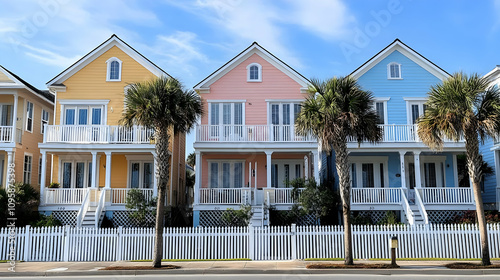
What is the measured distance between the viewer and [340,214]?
24.6m

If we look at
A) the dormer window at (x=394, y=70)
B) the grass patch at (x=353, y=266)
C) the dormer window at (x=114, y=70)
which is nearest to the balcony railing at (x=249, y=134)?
the dormer window at (x=114, y=70)

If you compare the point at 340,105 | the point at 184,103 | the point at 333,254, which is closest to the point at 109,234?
the point at 184,103

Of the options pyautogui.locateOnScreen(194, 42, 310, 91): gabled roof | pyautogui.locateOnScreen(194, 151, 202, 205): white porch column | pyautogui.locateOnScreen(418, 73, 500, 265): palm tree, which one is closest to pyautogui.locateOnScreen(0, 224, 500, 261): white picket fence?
pyautogui.locateOnScreen(418, 73, 500, 265): palm tree

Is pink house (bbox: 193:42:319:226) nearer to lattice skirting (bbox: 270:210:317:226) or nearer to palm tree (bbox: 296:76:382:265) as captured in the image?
lattice skirting (bbox: 270:210:317:226)

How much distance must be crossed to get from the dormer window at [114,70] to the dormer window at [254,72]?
23.4ft

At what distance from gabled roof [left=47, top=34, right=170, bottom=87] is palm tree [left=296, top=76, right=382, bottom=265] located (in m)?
12.1

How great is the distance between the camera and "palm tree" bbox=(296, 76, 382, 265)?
1540 cm

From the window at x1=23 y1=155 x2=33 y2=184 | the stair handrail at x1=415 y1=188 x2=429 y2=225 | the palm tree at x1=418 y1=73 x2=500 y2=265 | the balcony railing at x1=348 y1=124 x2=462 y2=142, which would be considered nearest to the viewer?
the palm tree at x1=418 y1=73 x2=500 y2=265

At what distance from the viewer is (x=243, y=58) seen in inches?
1011

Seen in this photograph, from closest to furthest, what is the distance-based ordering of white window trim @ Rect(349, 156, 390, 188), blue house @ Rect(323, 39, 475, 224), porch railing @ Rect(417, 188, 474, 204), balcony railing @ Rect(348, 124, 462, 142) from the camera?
porch railing @ Rect(417, 188, 474, 204), balcony railing @ Rect(348, 124, 462, 142), blue house @ Rect(323, 39, 475, 224), white window trim @ Rect(349, 156, 390, 188)

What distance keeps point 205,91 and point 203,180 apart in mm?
5029

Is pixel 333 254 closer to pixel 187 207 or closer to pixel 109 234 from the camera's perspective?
pixel 109 234

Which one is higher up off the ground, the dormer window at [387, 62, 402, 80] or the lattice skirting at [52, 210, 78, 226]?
the dormer window at [387, 62, 402, 80]

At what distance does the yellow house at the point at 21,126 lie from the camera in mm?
23953
